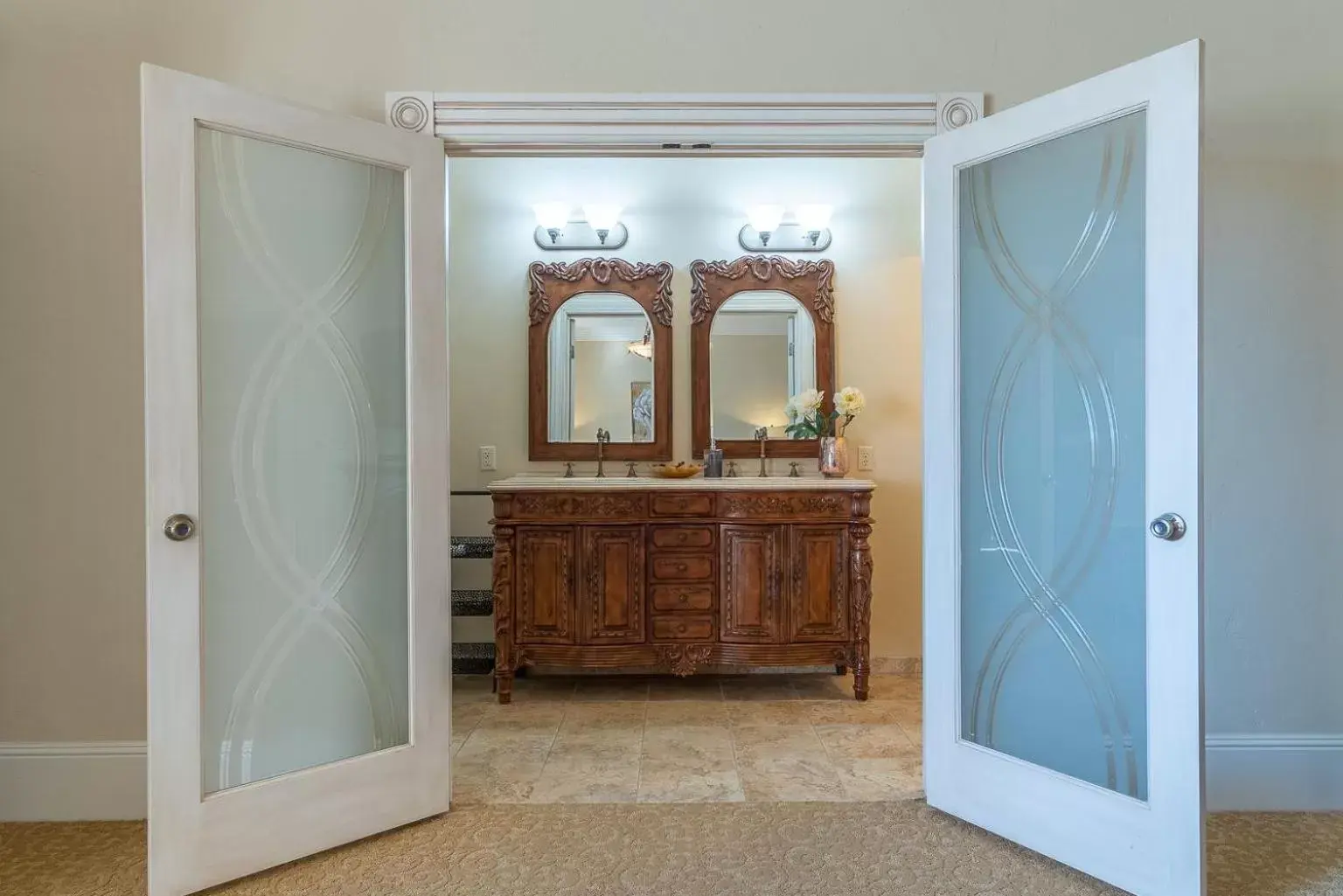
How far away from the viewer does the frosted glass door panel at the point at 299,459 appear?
186 centimetres

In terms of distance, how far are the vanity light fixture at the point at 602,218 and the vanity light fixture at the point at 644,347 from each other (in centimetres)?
51

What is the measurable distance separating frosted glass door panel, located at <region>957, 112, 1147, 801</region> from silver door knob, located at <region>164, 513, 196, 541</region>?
200 cm

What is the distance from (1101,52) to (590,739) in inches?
113

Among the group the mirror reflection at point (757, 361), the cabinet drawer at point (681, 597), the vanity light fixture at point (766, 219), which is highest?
the vanity light fixture at point (766, 219)

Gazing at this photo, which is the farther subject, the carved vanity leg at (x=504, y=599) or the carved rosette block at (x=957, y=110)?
the carved vanity leg at (x=504, y=599)

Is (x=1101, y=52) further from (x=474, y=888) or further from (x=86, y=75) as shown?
(x=86, y=75)

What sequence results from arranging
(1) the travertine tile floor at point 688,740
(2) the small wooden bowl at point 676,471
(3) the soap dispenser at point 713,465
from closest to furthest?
(1) the travertine tile floor at point 688,740
(2) the small wooden bowl at point 676,471
(3) the soap dispenser at point 713,465

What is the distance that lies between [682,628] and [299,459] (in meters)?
1.84

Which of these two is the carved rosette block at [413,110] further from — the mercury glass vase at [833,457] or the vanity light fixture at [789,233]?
the mercury glass vase at [833,457]

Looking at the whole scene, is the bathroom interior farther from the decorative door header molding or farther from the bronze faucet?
the decorative door header molding

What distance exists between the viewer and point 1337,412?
2.19 meters

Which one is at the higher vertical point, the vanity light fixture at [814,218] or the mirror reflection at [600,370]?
the vanity light fixture at [814,218]

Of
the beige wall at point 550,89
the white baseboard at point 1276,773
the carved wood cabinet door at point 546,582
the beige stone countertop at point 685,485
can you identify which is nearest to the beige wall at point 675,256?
the beige stone countertop at point 685,485

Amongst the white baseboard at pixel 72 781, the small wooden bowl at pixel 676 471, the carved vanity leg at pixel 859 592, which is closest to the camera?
the white baseboard at pixel 72 781
